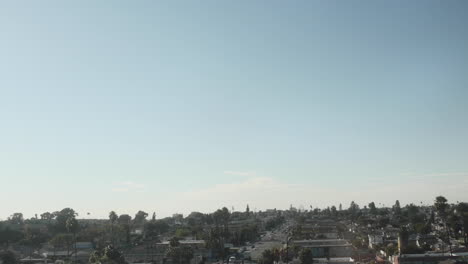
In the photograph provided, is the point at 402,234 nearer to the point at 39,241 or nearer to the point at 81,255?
the point at 81,255

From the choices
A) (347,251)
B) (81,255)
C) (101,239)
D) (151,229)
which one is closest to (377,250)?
(347,251)

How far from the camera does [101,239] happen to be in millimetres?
133875

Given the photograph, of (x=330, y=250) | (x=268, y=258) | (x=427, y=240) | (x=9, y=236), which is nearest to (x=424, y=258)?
(x=268, y=258)

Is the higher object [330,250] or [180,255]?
[180,255]

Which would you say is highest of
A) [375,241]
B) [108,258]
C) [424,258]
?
[108,258]

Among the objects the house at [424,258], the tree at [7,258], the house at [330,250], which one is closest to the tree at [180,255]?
the house at [330,250]

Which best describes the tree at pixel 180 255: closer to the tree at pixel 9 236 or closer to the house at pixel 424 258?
the house at pixel 424 258

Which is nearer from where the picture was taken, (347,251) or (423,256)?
(423,256)

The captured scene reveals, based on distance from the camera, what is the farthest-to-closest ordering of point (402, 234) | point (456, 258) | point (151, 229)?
point (151, 229) < point (402, 234) < point (456, 258)

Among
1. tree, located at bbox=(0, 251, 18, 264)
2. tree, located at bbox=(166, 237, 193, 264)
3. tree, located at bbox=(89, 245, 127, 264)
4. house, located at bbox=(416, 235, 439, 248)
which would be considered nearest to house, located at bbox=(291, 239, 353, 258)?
house, located at bbox=(416, 235, 439, 248)

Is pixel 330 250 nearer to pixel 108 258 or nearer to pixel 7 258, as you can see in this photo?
pixel 108 258

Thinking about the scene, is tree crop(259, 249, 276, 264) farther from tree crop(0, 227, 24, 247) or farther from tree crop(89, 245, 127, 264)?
tree crop(0, 227, 24, 247)

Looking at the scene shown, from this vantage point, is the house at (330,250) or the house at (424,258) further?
the house at (330,250)

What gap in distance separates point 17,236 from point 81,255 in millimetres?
37897
